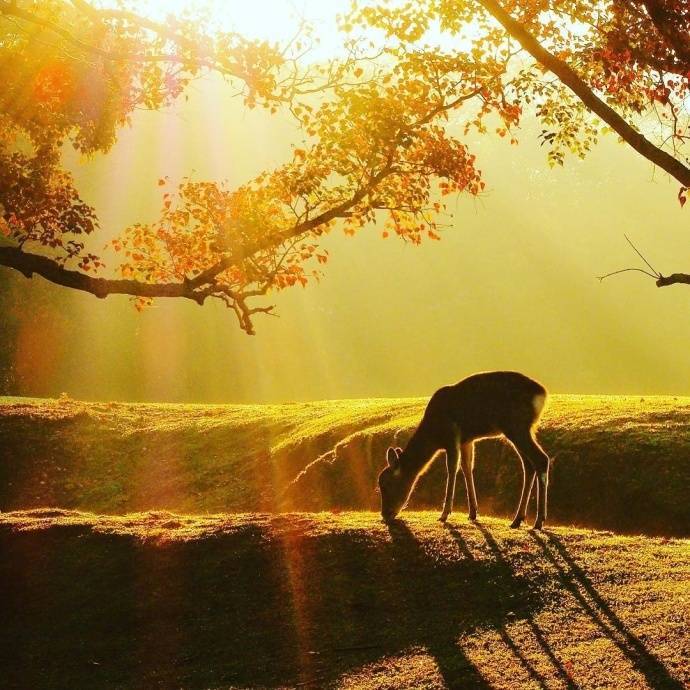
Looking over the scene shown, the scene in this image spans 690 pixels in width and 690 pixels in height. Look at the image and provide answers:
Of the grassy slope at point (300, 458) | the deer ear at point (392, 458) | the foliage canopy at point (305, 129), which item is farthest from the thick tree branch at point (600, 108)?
the grassy slope at point (300, 458)

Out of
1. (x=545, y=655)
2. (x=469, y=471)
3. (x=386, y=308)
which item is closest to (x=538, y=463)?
(x=469, y=471)

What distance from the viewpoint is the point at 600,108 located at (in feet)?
31.3

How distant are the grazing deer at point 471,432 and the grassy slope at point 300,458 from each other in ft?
14.9

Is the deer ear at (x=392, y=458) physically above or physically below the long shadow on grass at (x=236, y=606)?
above

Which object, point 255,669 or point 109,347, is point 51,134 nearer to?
point 255,669

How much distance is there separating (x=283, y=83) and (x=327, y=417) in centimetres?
1651

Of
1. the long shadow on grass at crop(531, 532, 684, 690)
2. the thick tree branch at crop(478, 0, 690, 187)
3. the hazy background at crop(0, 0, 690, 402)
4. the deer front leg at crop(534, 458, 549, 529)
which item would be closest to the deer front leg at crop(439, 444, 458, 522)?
the deer front leg at crop(534, 458, 549, 529)

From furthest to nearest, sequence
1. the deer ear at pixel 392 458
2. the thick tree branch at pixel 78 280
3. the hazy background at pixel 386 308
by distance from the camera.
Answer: the hazy background at pixel 386 308, the deer ear at pixel 392 458, the thick tree branch at pixel 78 280

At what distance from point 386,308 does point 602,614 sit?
77.4 metres

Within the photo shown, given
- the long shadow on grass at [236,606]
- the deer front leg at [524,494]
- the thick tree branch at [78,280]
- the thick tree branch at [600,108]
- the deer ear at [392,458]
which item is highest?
the thick tree branch at [600,108]

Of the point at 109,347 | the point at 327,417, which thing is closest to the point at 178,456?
the point at 327,417

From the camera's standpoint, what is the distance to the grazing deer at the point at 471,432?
14469 millimetres

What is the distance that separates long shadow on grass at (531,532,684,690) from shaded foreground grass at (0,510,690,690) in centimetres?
3

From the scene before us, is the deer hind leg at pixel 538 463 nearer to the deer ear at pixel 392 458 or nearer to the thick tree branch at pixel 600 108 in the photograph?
the deer ear at pixel 392 458
